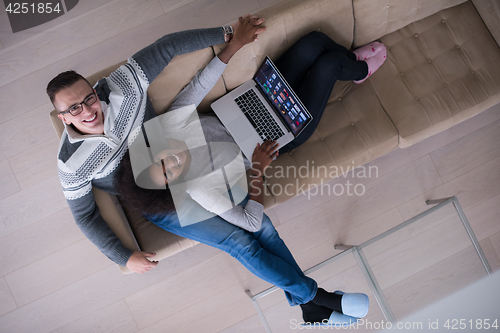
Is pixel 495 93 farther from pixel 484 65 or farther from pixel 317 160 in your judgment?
pixel 317 160

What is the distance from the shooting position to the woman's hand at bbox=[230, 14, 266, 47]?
134 centimetres

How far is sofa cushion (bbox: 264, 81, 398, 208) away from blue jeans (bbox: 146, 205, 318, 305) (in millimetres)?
226

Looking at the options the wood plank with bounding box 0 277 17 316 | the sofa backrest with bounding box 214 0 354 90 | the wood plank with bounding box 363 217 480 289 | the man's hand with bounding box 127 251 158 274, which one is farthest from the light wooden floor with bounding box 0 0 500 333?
the sofa backrest with bounding box 214 0 354 90

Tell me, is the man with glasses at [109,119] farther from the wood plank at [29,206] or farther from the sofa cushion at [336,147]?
the wood plank at [29,206]

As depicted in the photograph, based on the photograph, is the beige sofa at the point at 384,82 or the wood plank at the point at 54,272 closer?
the beige sofa at the point at 384,82

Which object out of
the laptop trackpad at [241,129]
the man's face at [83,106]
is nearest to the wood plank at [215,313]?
the laptop trackpad at [241,129]

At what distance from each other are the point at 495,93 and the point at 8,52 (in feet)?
9.01

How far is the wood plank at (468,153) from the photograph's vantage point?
191 centimetres

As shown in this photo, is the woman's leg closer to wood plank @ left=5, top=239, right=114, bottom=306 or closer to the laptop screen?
the laptop screen

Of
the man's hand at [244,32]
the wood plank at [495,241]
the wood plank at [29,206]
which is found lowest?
the wood plank at [495,241]

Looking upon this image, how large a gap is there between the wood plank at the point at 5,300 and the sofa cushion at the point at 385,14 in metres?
2.43

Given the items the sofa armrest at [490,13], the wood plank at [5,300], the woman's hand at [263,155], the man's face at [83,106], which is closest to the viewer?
the man's face at [83,106]

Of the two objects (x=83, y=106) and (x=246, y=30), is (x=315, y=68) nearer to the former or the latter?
(x=246, y=30)

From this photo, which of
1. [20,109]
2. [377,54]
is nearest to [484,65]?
[377,54]
